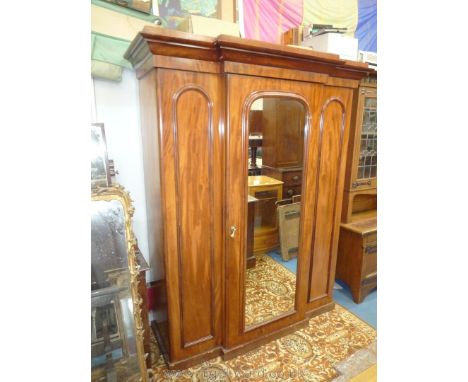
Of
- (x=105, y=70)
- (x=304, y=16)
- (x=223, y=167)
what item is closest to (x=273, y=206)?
(x=223, y=167)

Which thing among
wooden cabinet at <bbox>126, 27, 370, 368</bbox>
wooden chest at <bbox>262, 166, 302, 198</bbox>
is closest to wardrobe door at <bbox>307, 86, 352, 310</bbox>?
wooden cabinet at <bbox>126, 27, 370, 368</bbox>

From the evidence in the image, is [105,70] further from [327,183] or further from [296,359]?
[296,359]

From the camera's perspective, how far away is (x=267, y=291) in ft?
6.01

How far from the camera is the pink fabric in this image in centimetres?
184

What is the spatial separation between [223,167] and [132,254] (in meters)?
0.64

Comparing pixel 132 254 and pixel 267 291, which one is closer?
pixel 132 254

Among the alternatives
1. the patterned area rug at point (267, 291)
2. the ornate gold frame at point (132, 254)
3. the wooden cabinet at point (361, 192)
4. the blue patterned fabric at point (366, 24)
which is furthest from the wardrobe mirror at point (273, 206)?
the blue patterned fabric at point (366, 24)

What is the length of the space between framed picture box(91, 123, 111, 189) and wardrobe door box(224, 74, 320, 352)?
0.63 m

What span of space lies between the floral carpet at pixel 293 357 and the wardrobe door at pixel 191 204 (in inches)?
5.6

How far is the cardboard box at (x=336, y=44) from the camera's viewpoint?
169 cm

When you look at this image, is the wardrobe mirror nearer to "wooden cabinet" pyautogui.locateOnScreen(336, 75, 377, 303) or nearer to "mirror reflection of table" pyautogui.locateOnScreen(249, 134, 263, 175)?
"mirror reflection of table" pyautogui.locateOnScreen(249, 134, 263, 175)
